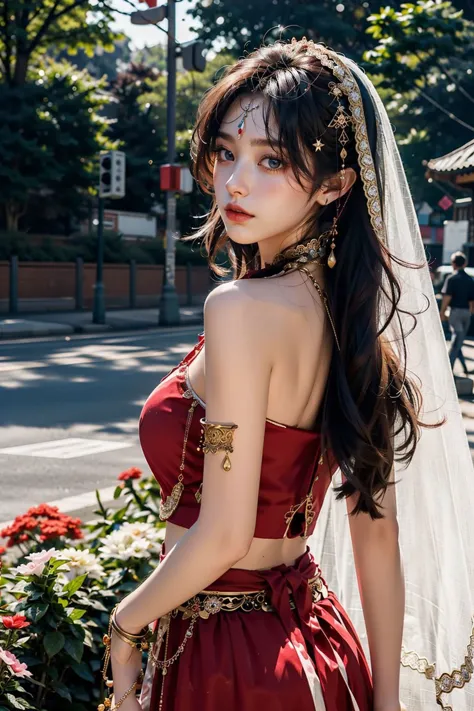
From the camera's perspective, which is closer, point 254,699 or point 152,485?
point 254,699

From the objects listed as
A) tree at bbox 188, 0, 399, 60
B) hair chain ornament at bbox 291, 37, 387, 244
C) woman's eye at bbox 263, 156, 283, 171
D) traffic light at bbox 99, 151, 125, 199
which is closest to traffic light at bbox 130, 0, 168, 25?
traffic light at bbox 99, 151, 125, 199

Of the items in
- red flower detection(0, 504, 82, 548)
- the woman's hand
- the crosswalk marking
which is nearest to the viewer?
the woman's hand

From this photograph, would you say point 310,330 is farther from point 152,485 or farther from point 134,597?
point 152,485

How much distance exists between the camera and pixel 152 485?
423 centimetres

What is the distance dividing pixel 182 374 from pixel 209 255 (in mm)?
504

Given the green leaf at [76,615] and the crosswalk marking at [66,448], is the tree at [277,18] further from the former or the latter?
the green leaf at [76,615]

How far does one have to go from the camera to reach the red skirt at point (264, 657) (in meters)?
1.49

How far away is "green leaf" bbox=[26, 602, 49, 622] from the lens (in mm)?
2502

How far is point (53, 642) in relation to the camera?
248 cm

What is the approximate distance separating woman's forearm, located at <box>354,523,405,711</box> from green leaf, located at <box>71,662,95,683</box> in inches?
43.6

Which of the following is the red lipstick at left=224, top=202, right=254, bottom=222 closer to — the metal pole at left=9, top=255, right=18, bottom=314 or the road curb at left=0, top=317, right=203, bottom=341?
the road curb at left=0, top=317, right=203, bottom=341

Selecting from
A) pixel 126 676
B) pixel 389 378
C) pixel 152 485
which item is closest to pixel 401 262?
pixel 389 378

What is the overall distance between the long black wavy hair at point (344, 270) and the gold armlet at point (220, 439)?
0.19 metres

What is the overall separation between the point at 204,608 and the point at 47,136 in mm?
26741
